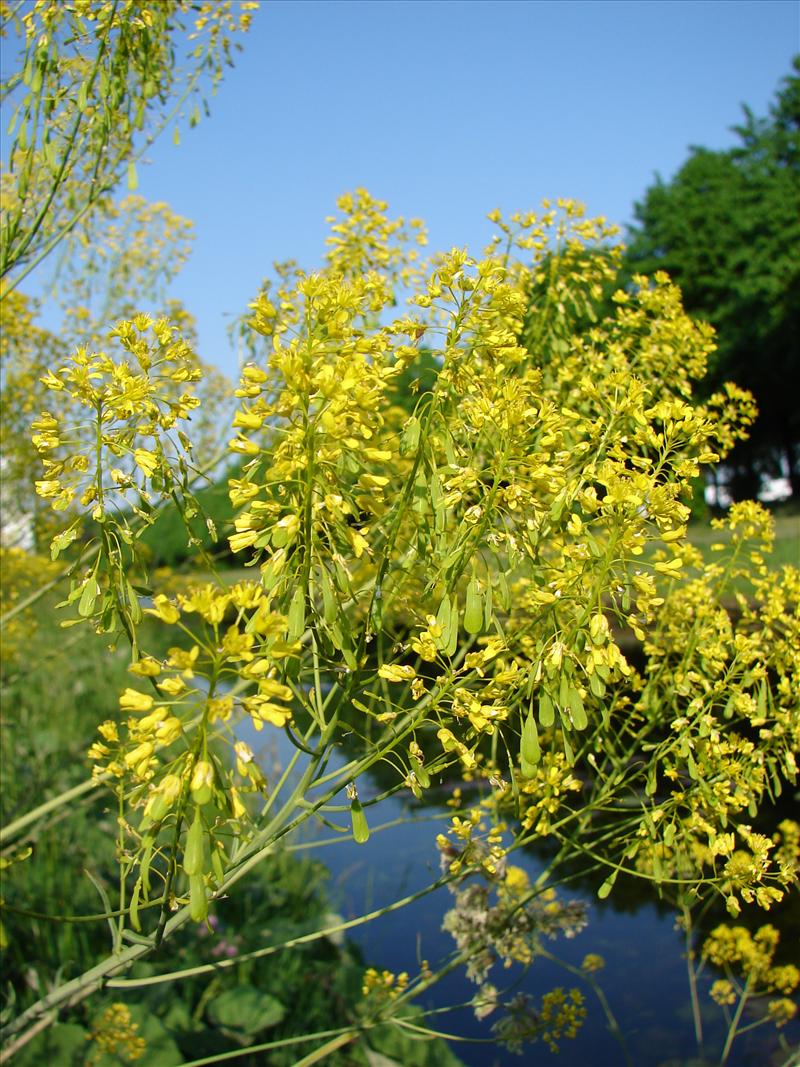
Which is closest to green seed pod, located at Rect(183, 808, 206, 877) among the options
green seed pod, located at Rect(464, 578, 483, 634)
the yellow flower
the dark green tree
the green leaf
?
the yellow flower

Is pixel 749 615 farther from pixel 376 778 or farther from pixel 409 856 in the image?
pixel 376 778

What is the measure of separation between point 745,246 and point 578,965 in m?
24.1

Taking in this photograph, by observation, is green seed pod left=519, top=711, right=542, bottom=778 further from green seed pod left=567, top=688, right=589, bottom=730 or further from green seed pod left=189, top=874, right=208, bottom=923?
green seed pod left=189, top=874, right=208, bottom=923

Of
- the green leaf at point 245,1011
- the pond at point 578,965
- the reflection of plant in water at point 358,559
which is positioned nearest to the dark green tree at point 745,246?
the pond at point 578,965

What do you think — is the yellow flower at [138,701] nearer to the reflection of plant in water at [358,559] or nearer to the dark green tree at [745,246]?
the reflection of plant in water at [358,559]

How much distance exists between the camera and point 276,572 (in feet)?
4.37

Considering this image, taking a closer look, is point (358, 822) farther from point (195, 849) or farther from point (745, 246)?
point (745, 246)

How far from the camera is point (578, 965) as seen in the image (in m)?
6.73

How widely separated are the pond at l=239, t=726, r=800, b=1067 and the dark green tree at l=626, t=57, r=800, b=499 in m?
18.5

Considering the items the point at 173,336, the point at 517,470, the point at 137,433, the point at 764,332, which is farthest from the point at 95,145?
the point at 764,332

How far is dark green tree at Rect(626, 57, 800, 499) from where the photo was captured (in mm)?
25156

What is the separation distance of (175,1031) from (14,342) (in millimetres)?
3447

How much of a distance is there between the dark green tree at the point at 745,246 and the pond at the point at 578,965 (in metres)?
18.5

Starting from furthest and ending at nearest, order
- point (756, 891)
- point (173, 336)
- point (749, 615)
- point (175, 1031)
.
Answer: point (175, 1031)
point (749, 615)
point (756, 891)
point (173, 336)
